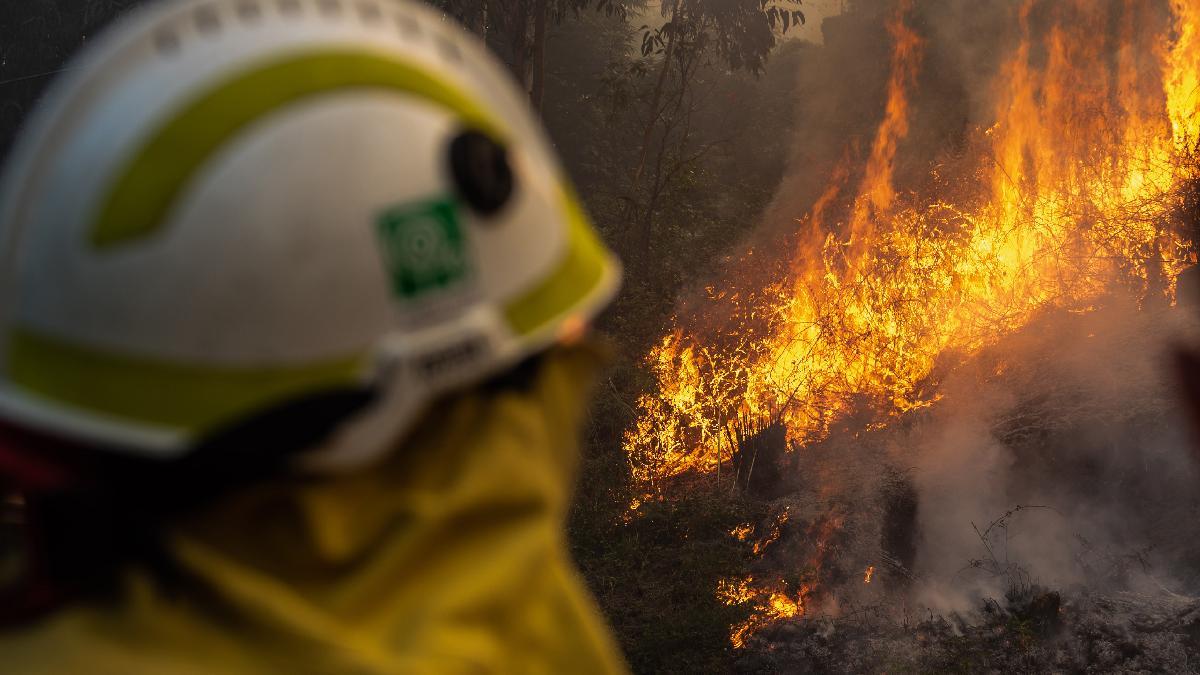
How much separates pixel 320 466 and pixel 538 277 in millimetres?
344

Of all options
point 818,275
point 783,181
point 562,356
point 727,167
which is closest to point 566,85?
point 727,167

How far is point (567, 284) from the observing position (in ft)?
3.77

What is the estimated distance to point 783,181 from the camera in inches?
510

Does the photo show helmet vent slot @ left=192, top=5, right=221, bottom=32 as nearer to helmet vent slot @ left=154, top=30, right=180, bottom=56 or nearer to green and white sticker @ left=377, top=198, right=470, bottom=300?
helmet vent slot @ left=154, top=30, right=180, bottom=56

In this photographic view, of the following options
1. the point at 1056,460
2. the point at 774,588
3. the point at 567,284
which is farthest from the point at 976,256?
the point at 567,284

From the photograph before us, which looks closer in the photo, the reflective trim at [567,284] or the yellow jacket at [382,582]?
the yellow jacket at [382,582]

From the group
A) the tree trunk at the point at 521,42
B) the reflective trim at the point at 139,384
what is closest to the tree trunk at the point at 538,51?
the tree trunk at the point at 521,42

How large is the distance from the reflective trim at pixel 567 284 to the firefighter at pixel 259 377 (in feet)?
0.27

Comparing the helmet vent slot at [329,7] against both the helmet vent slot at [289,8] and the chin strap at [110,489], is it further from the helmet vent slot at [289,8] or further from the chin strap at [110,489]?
the chin strap at [110,489]

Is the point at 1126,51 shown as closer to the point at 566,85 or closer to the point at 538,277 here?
the point at 566,85

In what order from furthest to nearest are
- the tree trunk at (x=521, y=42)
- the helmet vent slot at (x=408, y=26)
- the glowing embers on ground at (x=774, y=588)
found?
1. the tree trunk at (x=521, y=42)
2. the glowing embers on ground at (x=774, y=588)
3. the helmet vent slot at (x=408, y=26)

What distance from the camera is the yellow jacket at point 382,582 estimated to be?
802mm

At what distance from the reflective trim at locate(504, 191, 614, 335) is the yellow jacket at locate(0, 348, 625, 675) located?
10 cm

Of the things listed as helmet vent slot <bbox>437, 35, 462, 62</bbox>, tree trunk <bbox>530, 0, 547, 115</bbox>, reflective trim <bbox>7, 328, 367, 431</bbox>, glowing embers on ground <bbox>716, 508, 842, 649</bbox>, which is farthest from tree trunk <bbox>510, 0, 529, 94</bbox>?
reflective trim <bbox>7, 328, 367, 431</bbox>
